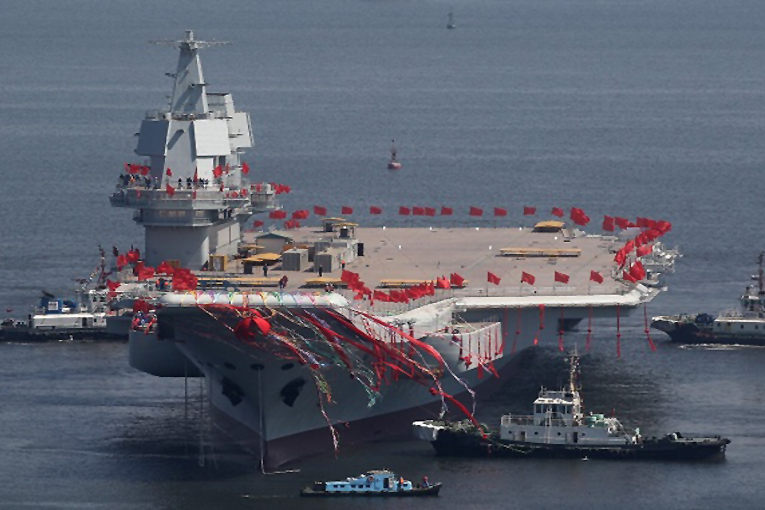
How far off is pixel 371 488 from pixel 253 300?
9001 mm

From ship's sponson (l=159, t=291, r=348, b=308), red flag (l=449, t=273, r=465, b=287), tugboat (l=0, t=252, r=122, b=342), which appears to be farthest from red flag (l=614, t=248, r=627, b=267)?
tugboat (l=0, t=252, r=122, b=342)

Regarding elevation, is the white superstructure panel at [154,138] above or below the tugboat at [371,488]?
above

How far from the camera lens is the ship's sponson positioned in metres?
97.4

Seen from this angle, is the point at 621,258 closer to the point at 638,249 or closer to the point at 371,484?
the point at 638,249

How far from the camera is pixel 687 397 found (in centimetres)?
11338

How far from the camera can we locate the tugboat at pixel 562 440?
10038cm

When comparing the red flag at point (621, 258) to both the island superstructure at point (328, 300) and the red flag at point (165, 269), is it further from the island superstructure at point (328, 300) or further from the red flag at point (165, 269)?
the red flag at point (165, 269)

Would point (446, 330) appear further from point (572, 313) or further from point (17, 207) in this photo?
point (17, 207)

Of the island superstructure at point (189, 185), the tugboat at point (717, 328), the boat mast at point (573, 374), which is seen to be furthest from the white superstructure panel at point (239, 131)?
the tugboat at point (717, 328)

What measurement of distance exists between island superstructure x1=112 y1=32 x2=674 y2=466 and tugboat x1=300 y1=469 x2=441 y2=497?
201 inches

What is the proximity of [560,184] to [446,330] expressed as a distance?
268 ft

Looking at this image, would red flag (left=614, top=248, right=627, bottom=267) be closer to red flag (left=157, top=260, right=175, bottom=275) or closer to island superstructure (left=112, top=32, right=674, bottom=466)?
island superstructure (left=112, top=32, right=674, bottom=466)

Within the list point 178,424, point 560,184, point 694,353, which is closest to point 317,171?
point 560,184

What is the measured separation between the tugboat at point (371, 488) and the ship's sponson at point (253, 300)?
731 centimetres
